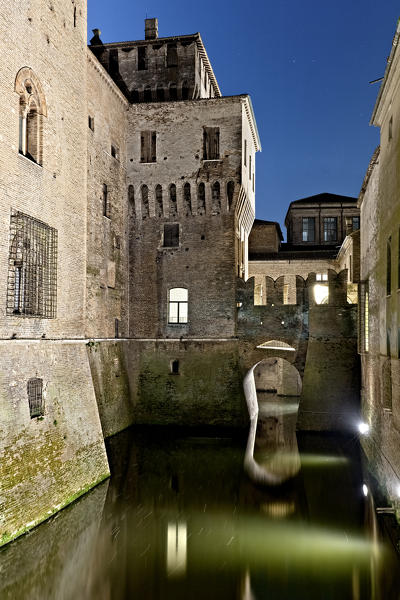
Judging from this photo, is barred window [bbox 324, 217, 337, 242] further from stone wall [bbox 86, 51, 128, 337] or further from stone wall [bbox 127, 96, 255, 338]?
stone wall [bbox 86, 51, 128, 337]

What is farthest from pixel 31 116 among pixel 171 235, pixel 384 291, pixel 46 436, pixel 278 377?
pixel 278 377

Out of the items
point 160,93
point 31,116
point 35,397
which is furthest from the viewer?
point 160,93

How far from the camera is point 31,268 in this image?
11.8 metres

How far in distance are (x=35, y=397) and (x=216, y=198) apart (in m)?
13.2

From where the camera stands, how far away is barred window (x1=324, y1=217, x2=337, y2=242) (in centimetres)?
4041

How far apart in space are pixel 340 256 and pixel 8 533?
23483 mm

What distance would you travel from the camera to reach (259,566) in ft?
31.3

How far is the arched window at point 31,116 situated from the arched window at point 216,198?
10.7 metres

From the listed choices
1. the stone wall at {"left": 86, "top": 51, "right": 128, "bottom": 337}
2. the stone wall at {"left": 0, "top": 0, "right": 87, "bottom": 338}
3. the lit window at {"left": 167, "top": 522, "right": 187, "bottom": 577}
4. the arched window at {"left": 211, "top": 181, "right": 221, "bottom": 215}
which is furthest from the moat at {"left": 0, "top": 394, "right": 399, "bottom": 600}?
the arched window at {"left": 211, "top": 181, "right": 221, "bottom": 215}

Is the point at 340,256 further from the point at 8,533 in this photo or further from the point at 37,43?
the point at 8,533

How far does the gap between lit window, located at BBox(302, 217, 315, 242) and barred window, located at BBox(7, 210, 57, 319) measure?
100.0 feet

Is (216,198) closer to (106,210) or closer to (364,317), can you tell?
(106,210)

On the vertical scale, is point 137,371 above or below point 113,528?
above

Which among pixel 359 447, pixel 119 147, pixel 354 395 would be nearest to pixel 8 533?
pixel 359 447
